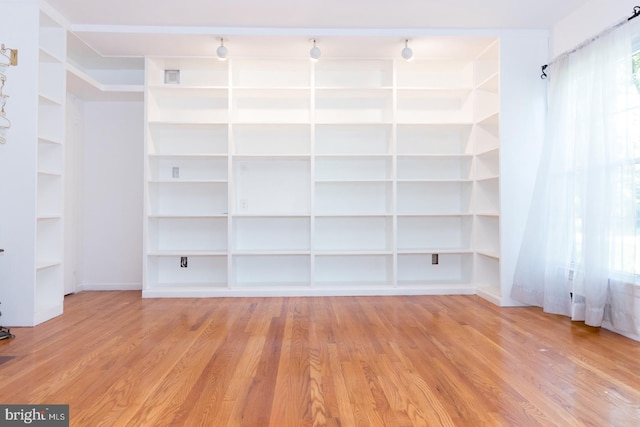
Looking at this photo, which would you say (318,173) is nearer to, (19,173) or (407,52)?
(407,52)

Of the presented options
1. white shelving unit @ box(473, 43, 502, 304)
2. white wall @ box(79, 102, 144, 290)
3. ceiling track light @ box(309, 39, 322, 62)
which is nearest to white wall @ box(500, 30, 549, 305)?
white shelving unit @ box(473, 43, 502, 304)

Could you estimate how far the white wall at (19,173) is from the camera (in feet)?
10.1

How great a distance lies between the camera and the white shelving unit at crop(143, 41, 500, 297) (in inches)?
175

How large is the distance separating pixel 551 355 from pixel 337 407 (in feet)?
4.84

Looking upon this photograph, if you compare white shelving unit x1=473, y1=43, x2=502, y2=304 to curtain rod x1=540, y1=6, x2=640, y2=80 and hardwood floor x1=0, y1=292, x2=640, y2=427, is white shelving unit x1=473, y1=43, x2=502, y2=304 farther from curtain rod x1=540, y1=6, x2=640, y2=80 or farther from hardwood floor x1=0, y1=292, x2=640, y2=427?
hardwood floor x1=0, y1=292, x2=640, y2=427

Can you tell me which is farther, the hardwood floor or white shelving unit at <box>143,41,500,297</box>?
white shelving unit at <box>143,41,500,297</box>

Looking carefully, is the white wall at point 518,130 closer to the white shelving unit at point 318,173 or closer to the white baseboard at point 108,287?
the white shelving unit at point 318,173

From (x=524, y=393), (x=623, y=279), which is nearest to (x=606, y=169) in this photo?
(x=623, y=279)

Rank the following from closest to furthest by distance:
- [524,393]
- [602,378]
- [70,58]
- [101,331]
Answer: [524,393]
[602,378]
[101,331]
[70,58]

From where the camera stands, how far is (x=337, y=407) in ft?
5.71

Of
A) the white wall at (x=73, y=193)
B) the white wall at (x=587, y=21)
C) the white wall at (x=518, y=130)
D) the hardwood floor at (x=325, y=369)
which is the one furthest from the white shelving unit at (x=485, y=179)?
the white wall at (x=73, y=193)

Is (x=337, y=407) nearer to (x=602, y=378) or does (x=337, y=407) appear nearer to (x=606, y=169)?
(x=602, y=378)

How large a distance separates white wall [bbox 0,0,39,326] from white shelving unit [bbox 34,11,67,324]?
28 cm

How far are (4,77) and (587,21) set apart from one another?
4.61 meters
